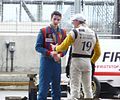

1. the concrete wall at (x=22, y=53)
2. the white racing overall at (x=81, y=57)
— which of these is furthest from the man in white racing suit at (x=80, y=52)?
the concrete wall at (x=22, y=53)

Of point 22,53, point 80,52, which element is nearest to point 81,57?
point 80,52

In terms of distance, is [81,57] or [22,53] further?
[22,53]

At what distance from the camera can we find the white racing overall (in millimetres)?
8539

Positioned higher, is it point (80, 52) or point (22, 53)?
point (80, 52)

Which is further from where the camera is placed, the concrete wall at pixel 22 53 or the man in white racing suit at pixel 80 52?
the concrete wall at pixel 22 53

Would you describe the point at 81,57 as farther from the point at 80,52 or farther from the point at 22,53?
the point at 22,53

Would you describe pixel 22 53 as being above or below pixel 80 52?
below

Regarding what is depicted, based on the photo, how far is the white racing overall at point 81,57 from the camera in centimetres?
854

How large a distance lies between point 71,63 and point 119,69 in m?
3.25


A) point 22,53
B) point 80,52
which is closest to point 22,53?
point 22,53

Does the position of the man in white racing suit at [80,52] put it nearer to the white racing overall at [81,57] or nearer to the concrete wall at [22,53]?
the white racing overall at [81,57]

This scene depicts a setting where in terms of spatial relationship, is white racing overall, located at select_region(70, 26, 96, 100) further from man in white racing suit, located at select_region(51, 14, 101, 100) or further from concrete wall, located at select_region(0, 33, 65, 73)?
concrete wall, located at select_region(0, 33, 65, 73)

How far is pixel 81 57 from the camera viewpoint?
8.57 m

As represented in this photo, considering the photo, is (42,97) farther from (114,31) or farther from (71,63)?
(114,31)
